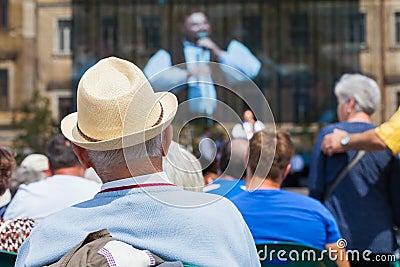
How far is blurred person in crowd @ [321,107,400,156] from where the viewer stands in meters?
3.03

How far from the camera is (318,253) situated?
2389mm

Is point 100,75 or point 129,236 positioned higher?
point 100,75

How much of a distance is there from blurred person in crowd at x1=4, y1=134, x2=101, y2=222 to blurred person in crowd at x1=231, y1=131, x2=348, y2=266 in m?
0.85

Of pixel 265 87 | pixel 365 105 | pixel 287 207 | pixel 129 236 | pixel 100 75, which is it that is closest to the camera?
pixel 129 236

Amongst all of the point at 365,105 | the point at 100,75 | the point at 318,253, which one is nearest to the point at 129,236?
the point at 100,75

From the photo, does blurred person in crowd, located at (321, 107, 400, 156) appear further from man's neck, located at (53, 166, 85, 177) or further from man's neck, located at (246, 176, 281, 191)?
man's neck, located at (53, 166, 85, 177)

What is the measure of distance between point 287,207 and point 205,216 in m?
1.14

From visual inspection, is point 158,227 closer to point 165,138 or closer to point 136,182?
point 136,182

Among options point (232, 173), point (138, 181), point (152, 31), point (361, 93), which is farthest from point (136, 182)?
point (152, 31)

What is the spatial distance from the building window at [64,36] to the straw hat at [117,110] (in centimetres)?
1393

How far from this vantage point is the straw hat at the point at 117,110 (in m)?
1.68

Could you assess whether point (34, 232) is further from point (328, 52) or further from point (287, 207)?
point (328, 52)

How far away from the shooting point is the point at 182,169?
247 cm

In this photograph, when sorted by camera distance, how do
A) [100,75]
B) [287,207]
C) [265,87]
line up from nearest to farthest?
[100,75]
[287,207]
[265,87]
